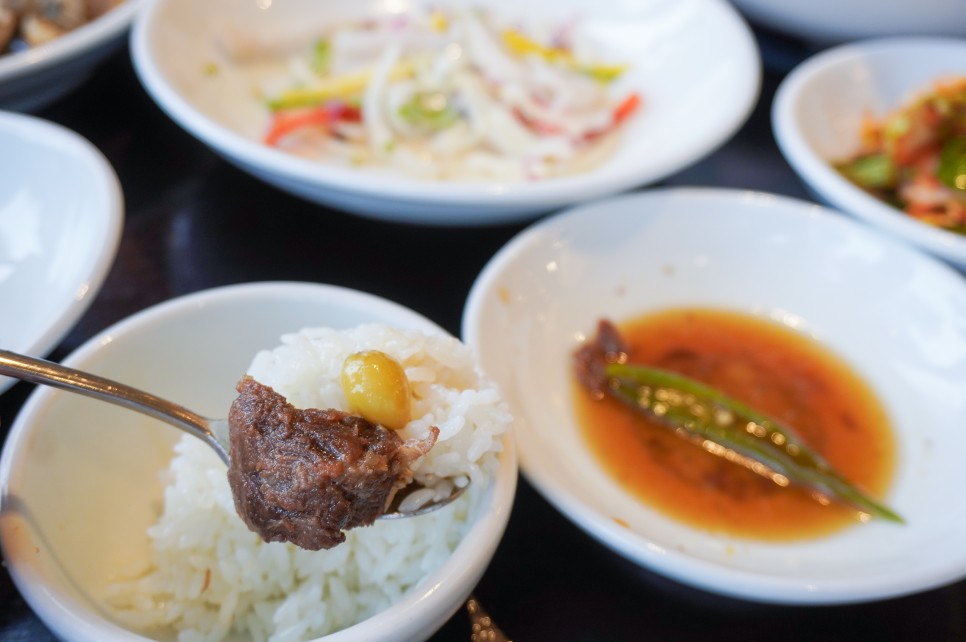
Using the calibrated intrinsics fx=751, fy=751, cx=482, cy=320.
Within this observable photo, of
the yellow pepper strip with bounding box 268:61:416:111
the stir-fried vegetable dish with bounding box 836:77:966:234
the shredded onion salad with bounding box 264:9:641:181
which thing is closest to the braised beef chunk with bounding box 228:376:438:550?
the shredded onion salad with bounding box 264:9:641:181

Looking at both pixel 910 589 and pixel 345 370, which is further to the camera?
pixel 910 589

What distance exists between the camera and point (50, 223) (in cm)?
180

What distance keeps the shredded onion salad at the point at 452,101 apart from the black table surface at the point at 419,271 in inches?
13.4

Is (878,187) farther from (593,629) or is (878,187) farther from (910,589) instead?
(593,629)

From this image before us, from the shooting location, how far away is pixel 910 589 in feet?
4.24

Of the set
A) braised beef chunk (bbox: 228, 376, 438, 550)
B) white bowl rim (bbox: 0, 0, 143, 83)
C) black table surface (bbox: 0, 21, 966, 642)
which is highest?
white bowl rim (bbox: 0, 0, 143, 83)

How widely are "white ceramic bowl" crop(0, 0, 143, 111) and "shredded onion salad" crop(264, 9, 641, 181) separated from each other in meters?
0.55

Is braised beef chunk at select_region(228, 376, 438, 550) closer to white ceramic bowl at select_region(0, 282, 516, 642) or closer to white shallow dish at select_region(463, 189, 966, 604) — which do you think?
white ceramic bowl at select_region(0, 282, 516, 642)

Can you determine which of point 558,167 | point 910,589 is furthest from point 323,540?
point 558,167

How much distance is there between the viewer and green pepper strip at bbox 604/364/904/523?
175 cm

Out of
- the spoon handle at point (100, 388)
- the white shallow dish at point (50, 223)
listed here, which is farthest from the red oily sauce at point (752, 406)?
the white shallow dish at point (50, 223)

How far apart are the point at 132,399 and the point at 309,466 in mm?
332

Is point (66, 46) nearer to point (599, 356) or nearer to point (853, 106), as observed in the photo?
point (599, 356)

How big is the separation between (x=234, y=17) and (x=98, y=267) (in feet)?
6.02
